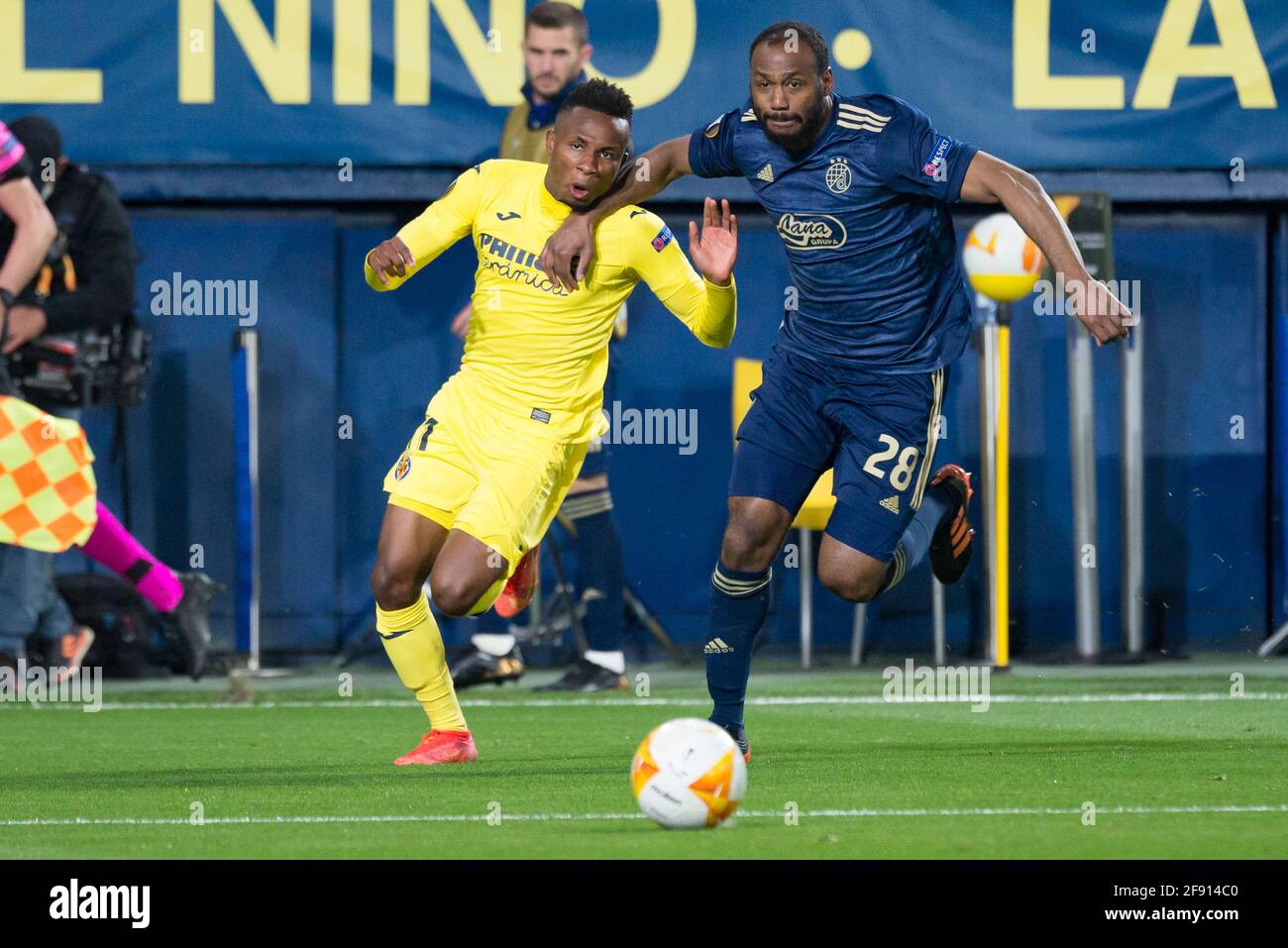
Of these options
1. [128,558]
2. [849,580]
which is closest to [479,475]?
[849,580]

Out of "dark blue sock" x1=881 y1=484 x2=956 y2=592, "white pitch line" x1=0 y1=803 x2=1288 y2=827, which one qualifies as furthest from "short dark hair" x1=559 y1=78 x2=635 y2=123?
"white pitch line" x1=0 y1=803 x2=1288 y2=827

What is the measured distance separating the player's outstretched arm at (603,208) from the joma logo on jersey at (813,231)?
14.8 inches

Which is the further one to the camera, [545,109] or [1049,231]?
[545,109]

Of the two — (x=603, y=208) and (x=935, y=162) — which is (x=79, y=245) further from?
(x=935, y=162)

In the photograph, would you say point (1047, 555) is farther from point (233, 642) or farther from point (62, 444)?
point (62, 444)

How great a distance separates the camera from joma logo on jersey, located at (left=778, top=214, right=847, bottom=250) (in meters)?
6.68

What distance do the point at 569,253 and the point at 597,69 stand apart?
4.23m

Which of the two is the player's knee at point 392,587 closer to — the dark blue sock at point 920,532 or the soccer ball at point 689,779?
the dark blue sock at point 920,532

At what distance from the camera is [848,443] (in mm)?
6863

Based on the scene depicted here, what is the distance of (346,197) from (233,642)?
7.84 feet

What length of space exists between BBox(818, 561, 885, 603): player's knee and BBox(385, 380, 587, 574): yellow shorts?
959 mm

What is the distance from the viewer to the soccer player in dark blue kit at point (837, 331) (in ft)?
21.7

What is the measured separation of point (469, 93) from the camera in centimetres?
1084
